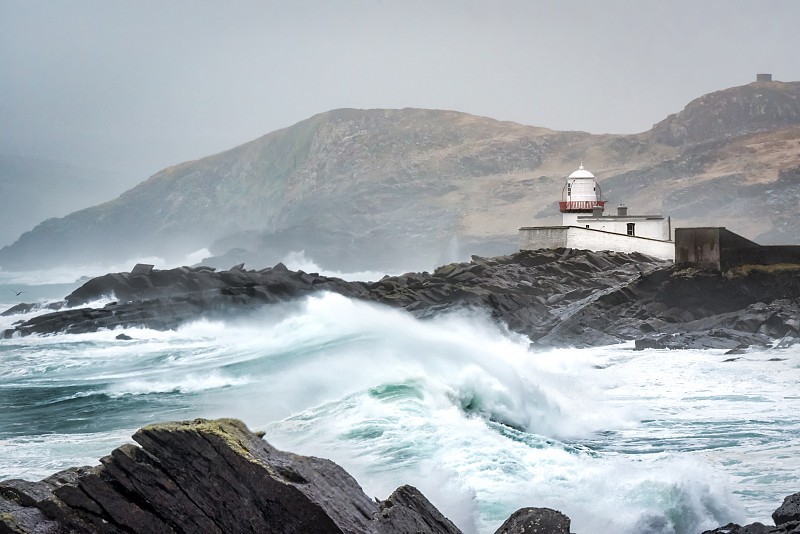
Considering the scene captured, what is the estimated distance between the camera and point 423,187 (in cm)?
8219

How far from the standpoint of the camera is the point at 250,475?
4.05m

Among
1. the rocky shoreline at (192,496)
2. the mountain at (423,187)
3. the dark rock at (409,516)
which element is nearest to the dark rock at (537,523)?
the rocky shoreline at (192,496)

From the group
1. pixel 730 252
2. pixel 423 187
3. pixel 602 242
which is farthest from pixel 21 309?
pixel 423 187

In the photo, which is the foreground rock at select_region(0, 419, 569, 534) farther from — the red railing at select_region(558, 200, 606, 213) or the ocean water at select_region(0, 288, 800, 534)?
the red railing at select_region(558, 200, 606, 213)

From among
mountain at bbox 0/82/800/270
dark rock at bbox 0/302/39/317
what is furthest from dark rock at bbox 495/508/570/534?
mountain at bbox 0/82/800/270

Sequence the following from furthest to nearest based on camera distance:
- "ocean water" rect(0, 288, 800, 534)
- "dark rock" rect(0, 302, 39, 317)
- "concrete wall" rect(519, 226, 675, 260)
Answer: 1. "dark rock" rect(0, 302, 39, 317)
2. "concrete wall" rect(519, 226, 675, 260)
3. "ocean water" rect(0, 288, 800, 534)

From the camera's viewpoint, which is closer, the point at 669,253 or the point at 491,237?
the point at 669,253

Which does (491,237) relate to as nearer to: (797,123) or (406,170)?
(406,170)

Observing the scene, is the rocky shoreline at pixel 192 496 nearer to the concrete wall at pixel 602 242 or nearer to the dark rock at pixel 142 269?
the dark rock at pixel 142 269

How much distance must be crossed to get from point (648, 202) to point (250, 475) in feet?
213

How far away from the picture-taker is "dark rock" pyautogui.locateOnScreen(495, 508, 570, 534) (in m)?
4.16

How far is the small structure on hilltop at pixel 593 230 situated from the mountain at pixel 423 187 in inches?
1241

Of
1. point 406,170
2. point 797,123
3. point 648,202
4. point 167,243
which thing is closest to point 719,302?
point 648,202

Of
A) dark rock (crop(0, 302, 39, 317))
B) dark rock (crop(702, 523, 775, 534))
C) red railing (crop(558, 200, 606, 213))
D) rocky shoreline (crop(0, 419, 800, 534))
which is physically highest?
red railing (crop(558, 200, 606, 213))
